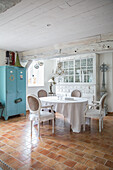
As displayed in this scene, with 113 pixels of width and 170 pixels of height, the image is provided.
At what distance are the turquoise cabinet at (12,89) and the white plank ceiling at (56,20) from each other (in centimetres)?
137

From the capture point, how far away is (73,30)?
3.20 metres

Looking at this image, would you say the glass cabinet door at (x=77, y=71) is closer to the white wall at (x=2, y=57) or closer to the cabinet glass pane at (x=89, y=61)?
the cabinet glass pane at (x=89, y=61)

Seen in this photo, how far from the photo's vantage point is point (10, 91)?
15.7 feet

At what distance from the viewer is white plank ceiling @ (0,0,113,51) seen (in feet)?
6.86

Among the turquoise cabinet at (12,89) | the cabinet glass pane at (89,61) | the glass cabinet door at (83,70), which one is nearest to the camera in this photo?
the turquoise cabinet at (12,89)

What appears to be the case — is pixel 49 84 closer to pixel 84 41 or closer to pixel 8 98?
pixel 8 98

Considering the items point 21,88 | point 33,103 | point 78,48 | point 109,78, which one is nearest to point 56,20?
point 78,48

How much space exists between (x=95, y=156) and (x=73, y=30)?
260cm

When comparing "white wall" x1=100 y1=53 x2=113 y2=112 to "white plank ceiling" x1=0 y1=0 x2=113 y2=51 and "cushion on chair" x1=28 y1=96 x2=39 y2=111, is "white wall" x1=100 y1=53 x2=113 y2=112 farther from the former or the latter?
"cushion on chair" x1=28 y1=96 x2=39 y2=111

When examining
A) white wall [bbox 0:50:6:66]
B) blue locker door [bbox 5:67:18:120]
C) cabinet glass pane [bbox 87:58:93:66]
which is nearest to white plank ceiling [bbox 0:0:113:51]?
blue locker door [bbox 5:67:18:120]

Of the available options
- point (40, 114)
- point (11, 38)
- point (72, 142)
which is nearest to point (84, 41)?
point (11, 38)

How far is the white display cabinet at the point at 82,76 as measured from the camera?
18.6ft

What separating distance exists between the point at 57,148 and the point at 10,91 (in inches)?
111

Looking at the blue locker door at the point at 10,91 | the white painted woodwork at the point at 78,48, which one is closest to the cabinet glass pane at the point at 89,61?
the white painted woodwork at the point at 78,48
